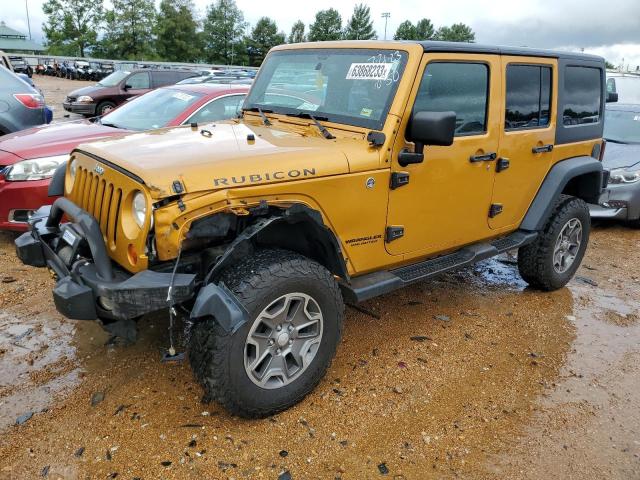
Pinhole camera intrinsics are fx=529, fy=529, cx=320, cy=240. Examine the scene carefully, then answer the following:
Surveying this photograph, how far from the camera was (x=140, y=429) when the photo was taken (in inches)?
111

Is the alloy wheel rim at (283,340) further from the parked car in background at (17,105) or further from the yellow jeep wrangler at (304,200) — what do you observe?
the parked car in background at (17,105)

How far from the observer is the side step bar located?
3.23 metres

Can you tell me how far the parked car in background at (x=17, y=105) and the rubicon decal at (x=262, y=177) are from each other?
543 centimetres

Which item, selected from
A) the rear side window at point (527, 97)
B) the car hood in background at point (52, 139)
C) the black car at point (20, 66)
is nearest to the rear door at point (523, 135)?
the rear side window at point (527, 97)

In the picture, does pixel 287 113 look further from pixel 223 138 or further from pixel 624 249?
pixel 624 249

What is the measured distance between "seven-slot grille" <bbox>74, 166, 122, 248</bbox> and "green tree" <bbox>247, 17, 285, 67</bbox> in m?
76.5

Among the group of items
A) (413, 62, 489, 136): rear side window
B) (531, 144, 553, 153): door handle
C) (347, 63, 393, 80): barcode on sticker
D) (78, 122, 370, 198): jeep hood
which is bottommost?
(531, 144, 553, 153): door handle

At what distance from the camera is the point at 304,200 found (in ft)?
9.35

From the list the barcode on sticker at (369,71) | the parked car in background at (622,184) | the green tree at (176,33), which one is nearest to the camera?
the barcode on sticker at (369,71)

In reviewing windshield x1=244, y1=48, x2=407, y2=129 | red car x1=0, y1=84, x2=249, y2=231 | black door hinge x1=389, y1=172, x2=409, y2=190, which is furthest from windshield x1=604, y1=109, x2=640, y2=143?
black door hinge x1=389, y1=172, x2=409, y2=190

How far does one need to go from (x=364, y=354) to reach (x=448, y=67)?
6.63 feet

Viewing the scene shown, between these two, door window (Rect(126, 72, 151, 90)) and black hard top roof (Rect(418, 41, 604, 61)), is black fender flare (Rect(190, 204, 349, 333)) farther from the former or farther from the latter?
door window (Rect(126, 72, 151, 90))

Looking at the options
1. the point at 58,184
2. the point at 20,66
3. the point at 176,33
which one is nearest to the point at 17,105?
the point at 58,184

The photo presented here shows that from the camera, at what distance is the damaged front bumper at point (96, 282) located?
2.46m
